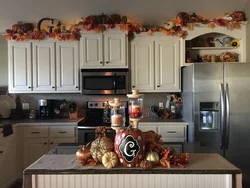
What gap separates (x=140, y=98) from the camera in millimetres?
1757

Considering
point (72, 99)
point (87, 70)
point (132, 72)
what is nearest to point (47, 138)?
point (72, 99)

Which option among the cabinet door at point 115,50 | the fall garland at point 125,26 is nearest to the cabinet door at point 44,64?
the fall garland at point 125,26

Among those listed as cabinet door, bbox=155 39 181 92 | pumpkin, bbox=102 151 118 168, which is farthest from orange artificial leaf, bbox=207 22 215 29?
pumpkin, bbox=102 151 118 168

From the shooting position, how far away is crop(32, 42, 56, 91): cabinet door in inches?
159

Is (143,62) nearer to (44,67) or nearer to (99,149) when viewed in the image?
(44,67)

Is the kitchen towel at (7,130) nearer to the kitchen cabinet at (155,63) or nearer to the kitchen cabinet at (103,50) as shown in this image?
the kitchen cabinet at (103,50)

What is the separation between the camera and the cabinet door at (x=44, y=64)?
404 centimetres

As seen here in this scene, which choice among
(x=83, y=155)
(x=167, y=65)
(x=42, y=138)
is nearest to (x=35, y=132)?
(x=42, y=138)

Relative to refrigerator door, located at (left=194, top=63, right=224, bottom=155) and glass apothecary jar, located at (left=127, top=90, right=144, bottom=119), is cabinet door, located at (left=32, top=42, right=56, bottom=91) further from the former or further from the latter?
glass apothecary jar, located at (left=127, top=90, right=144, bottom=119)

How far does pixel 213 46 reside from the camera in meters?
4.19

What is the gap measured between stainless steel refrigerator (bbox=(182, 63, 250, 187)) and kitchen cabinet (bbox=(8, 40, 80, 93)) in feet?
6.10

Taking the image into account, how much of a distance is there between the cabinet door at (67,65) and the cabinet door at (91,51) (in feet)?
0.38

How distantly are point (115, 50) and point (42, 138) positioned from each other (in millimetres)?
1717

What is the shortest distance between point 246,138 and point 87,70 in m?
2.46
